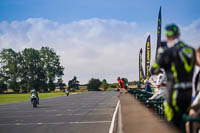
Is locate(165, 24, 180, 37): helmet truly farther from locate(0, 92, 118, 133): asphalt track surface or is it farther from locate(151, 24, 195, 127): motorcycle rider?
locate(0, 92, 118, 133): asphalt track surface

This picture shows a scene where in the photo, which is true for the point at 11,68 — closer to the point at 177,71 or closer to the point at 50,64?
the point at 50,64

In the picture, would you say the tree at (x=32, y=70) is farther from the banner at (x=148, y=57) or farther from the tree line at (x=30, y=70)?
the banner at (x=148, y=57)

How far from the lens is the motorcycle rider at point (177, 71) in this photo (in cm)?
361

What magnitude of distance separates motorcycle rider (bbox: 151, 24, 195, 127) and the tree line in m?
98.7

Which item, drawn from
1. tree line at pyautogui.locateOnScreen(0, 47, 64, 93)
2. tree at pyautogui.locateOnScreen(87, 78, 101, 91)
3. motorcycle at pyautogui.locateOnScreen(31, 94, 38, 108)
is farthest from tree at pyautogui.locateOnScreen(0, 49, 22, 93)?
motorcycle at pyautogui.locateOnScreen(31, 94, 38, 108)

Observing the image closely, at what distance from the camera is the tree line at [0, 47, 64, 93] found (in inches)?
3868

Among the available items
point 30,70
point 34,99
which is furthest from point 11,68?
point 34,99

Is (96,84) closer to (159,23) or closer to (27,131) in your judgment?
(159,23)

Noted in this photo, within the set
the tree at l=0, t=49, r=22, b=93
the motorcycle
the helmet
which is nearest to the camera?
the helmet

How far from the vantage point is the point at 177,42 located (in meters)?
3.72

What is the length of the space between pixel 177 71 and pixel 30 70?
10454cm

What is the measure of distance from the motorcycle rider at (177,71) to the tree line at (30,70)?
324 feet

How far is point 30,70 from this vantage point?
104m

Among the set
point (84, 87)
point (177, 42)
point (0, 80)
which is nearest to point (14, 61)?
point (0, 80)
